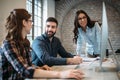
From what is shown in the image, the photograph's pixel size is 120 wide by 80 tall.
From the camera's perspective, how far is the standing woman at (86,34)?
2.93m

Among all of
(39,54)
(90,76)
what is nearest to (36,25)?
(39,54)

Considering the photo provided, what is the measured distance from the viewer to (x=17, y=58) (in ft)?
5.09

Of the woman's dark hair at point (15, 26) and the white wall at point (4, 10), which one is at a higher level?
the white wall at point (4, 10)

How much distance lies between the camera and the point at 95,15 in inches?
302

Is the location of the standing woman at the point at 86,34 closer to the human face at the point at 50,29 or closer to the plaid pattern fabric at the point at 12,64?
the human face at the point at 50,29

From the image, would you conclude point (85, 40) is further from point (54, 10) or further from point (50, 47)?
point (54, 10)

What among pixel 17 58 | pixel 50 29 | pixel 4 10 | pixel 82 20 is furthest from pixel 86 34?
pixel 17 58

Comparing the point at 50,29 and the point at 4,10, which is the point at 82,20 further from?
the point at 4,10

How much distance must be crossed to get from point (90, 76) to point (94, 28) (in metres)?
1.38

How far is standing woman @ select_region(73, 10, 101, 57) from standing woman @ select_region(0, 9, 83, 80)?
130 cm

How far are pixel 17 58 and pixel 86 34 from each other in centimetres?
164

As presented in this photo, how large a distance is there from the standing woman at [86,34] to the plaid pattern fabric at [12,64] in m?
1.38

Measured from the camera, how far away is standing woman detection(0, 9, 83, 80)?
1552mm

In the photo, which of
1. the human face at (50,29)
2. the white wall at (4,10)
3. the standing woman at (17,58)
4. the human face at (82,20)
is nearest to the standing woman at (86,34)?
the human face at (82,20)
